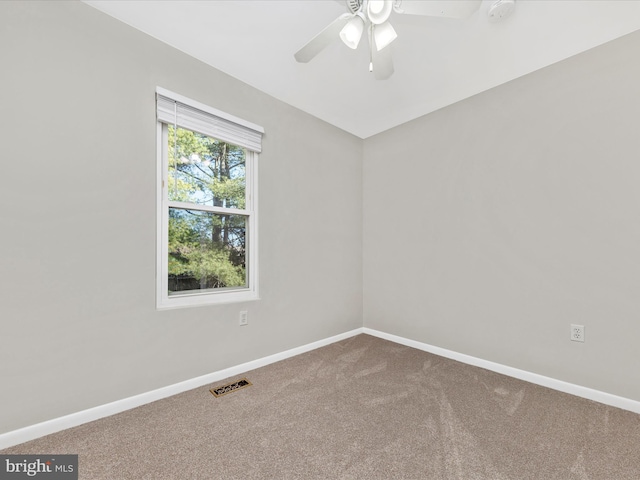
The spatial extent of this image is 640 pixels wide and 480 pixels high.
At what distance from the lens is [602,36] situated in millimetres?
1894

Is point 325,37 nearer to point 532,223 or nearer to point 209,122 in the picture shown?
point 209,122

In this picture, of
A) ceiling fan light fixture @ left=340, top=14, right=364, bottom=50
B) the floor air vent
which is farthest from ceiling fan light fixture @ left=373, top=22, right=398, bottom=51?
the floor air vent

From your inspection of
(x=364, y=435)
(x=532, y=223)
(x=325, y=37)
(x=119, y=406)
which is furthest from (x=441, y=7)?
(x=119, y=406)

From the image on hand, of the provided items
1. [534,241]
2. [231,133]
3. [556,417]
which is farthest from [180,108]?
[556,417]

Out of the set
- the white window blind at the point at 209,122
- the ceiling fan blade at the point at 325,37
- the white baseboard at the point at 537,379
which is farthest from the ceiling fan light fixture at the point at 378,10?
the white baseboard at the point at 537,379

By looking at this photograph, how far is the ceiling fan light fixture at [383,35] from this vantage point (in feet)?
5.12

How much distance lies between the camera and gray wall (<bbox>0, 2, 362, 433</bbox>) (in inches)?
59.1

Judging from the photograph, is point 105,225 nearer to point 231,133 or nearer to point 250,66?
point 231,133

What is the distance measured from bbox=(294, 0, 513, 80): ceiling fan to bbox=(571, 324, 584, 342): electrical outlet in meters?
2.17

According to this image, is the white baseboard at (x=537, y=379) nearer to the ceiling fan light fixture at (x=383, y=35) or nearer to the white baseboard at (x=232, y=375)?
the white baseboard at (x=232, y=375)

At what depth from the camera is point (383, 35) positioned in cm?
160

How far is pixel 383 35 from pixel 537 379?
8.75 ft

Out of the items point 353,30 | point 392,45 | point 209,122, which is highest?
point 392,45

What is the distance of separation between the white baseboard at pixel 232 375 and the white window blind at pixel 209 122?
6.20 feet
